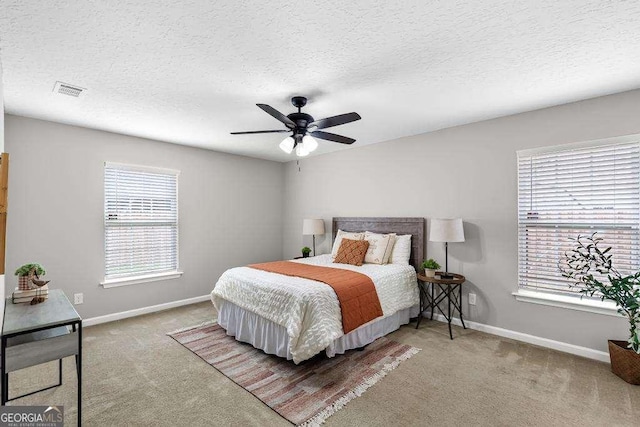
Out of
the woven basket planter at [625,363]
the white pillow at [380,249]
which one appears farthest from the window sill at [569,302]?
the white pillow at [380,249]

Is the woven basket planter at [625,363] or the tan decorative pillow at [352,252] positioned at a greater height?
the tan decorative pillow at [352,252]

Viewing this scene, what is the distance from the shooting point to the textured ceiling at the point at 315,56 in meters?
1.70

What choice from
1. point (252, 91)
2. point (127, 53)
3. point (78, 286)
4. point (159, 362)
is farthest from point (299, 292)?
point (78, 286)

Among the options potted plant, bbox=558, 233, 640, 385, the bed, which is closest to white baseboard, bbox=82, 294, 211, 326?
the bed

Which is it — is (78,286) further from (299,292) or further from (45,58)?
(299,292)

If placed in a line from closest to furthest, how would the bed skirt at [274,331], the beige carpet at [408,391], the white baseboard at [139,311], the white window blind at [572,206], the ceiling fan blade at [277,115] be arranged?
the beige carpet at [408,391]
the ceiling fan blade at [277,115]
the white window blind at [572,206]
the bed skirt at [274,331]
the white baseboard at [139,311]

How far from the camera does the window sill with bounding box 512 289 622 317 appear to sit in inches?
110

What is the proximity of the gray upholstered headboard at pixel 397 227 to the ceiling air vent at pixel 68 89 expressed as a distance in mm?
3623

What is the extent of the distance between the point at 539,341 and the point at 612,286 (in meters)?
0.97

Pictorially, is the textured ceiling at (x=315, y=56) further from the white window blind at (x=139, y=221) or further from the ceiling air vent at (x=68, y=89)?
the white window blind at (x=139, y=221)

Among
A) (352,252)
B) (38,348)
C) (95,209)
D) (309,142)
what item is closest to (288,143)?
(309,142)

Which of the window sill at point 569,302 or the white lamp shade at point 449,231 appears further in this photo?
the white lamp shade at point 449,231

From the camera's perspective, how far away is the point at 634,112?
107 inches

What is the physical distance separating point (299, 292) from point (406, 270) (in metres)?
1.68
